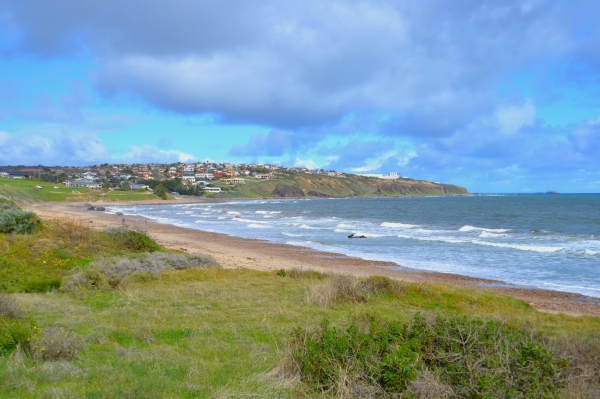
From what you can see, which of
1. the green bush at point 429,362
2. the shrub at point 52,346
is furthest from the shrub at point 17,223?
the green bush at point 429,362

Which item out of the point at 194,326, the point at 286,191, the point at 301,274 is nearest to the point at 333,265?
the point at 301,274

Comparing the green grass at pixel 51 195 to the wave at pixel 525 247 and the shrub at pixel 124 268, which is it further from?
the wave at pixel 525 247

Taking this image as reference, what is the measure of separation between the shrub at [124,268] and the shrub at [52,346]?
568 centimetres

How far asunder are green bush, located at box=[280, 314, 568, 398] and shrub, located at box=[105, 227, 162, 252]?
50.5 ft

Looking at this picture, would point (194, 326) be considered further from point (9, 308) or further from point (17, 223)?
point (17, 223)

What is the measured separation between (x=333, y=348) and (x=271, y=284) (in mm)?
8396

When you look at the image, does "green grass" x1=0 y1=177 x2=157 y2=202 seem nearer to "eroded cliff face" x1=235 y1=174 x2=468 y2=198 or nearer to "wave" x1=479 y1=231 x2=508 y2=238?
"eroded cliff face" x1=235 y1=174 x2=468 y2=198

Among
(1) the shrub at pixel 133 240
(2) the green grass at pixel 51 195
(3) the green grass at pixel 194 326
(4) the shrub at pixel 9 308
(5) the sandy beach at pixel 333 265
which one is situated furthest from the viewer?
(2) the green grass at pixel 51 195

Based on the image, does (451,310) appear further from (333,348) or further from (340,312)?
(333,348)

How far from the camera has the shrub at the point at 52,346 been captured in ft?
20.0

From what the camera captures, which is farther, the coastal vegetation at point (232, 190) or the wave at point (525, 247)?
the coastal vegetation at point (232, 190)

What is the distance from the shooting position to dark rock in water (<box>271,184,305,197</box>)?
173m

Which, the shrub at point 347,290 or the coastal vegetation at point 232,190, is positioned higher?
the coastal vegetation at point 232,190

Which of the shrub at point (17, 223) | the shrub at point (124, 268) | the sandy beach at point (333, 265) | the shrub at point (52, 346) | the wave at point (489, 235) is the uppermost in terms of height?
the wave at point (489, 235)
